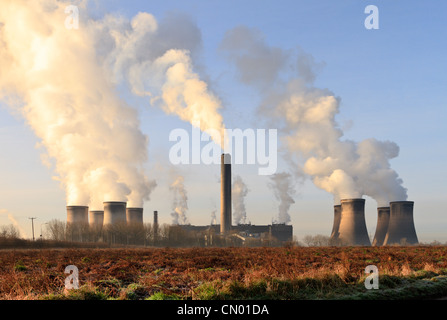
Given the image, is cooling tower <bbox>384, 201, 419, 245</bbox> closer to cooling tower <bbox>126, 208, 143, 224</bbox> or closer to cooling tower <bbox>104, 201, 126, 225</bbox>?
cooling tower <bbox>104, 201, 126, 225</bbox>

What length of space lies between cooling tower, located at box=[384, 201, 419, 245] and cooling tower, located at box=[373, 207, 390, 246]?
882cm

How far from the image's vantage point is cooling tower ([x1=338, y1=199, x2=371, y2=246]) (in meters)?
79.1

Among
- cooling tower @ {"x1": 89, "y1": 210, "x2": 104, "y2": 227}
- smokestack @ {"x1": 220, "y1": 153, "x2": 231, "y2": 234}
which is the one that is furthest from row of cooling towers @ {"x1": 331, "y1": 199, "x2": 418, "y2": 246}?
cooling tower @ {"x1": 89, "y1": 210, "x2": 104, "y2": 227}

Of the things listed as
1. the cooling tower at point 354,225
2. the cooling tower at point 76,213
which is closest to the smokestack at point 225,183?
the cooling tower at point 354,225

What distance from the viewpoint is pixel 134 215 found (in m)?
102

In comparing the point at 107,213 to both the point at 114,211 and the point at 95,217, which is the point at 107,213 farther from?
the point at 95,217

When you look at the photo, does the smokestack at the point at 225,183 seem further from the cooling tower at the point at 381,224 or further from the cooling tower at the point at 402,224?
the cooling tower at the point at 402,224

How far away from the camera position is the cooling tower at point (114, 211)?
88.1 meters

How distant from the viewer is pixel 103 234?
93562 mm
